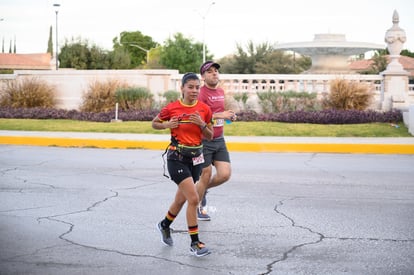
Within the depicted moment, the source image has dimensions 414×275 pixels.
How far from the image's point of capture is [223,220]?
782 cm

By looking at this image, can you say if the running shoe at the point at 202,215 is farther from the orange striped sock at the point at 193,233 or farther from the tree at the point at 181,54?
the tree at the point at 181,54

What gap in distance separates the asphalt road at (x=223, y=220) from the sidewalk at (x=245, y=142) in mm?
2456

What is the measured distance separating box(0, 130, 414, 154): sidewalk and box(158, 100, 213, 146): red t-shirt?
32.0ft

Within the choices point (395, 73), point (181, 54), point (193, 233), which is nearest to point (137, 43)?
point (181, 54)

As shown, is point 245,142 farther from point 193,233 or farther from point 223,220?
point 193,233

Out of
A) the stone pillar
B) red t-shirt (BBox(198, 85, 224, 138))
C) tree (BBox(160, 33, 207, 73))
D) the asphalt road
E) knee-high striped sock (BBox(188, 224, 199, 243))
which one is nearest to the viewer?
the asphalt road

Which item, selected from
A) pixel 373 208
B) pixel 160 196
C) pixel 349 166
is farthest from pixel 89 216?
pixel 349 166

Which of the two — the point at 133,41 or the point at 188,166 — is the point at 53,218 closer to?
the point at 188,166

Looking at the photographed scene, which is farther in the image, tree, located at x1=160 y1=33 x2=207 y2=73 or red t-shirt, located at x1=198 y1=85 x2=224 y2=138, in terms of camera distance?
tree, located at x1=160 y1=33 x2=207 y2=73

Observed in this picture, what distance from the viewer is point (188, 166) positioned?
639 centimetres

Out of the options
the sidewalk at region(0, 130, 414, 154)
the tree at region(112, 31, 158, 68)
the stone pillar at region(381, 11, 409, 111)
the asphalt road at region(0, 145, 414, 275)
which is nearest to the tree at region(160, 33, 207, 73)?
the tree at region(112, 31, 158, 68)

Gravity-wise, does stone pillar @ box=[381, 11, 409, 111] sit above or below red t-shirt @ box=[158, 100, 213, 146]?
above

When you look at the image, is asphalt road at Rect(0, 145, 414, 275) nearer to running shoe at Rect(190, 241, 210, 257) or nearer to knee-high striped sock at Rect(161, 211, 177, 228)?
running shoe at Rect(190, 241, 210, 257)

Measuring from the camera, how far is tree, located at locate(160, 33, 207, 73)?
220 feet
